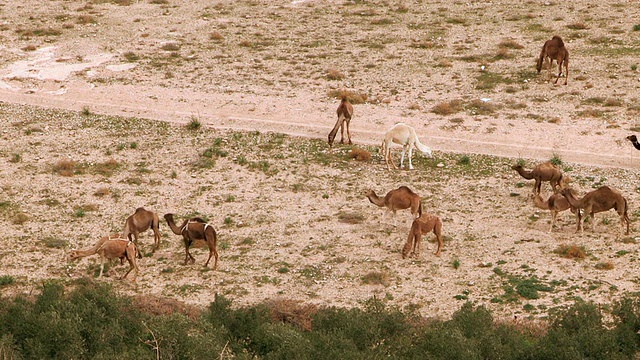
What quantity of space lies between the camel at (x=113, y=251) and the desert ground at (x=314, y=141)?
0.58 metres

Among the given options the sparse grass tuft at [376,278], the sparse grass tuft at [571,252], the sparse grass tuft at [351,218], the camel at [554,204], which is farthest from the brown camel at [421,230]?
the camel at [554,204]

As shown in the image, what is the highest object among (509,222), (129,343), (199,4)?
(199,4)

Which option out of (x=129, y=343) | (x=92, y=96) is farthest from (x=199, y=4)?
(x=129, y=343)

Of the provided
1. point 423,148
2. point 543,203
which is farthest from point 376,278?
point 423,148

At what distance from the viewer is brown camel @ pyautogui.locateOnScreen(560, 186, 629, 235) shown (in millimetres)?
27906

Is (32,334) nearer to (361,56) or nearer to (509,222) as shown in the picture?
(509,222)

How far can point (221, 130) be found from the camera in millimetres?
37156

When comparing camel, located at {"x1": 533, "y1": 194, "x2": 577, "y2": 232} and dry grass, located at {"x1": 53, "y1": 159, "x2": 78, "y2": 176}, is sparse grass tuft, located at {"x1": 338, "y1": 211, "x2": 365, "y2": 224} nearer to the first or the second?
camel, located at {"x1": 533, "y1": 194, "x2": 577, "y2": 232}

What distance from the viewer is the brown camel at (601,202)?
27.9 metres

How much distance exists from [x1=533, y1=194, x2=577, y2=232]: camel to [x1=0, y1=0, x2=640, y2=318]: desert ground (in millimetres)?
523

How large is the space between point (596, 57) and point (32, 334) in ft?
90.4

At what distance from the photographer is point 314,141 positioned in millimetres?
36062

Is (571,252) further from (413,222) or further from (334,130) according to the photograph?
(334,130)

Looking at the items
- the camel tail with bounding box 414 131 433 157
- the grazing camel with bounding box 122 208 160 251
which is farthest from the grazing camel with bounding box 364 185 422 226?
the grazing camel with bounding box 122 208 160 251
